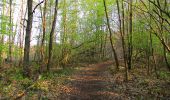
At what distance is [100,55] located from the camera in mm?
46438

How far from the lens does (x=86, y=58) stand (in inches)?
1603

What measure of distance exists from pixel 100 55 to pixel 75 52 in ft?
44.1

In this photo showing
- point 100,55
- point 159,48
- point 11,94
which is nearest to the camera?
point 11,94

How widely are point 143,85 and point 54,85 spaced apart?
217 inches

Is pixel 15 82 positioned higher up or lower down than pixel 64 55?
lower down

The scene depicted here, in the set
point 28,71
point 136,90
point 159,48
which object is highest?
point 159,48

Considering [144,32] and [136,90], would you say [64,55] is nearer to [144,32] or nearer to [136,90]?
[144,32]

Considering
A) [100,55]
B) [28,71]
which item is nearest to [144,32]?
[28,71]

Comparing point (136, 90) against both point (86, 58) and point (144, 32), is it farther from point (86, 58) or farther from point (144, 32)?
point (86, 58)

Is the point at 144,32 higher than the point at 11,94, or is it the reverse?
the point at 144,32

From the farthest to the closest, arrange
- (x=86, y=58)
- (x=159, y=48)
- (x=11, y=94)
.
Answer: (x=86, y=58), (x=159, y=48), (x=11, y=94)

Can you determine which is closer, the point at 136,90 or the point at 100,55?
the point at 136,90

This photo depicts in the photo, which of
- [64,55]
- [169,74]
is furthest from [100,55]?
[169,74]

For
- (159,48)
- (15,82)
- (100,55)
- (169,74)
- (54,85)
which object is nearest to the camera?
(15,82)
